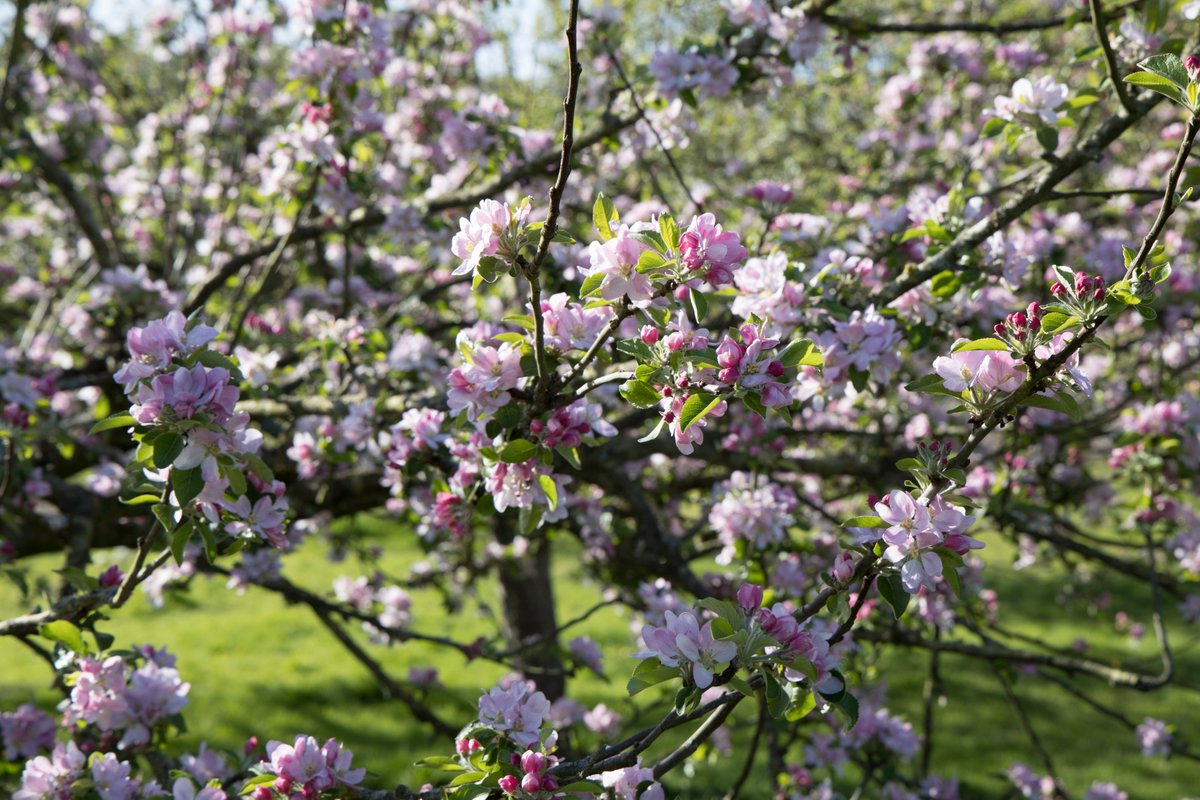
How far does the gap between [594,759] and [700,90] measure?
2.28 m

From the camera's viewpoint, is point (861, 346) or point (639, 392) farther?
point (861, 346)

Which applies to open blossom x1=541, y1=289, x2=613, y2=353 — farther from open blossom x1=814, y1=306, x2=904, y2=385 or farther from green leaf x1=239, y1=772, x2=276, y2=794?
green leaf x1=239, y1=772, x2=276, y2=794

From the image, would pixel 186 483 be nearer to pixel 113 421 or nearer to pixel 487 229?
pixel 113 421

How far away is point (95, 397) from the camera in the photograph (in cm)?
429

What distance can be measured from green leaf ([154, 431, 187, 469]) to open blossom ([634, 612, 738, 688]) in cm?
84

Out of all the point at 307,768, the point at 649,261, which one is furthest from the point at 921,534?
the point at 307,768

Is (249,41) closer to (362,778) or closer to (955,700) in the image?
(362,778)

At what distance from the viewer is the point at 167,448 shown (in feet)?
4.98

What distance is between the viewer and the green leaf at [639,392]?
1.53m

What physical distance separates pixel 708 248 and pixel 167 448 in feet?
3.17

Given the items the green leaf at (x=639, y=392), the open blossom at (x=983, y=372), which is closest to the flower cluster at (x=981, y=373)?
the open blossom at (x=983, y=372)

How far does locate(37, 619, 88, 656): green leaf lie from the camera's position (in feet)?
6.38

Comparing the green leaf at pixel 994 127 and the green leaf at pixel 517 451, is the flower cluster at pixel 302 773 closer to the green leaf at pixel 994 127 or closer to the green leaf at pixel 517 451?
the green leaf at pixel 517 451

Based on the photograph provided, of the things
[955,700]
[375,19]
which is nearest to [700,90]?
[375,19]
